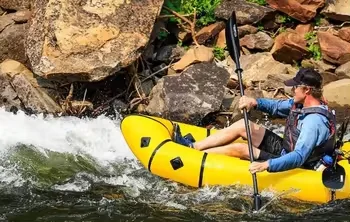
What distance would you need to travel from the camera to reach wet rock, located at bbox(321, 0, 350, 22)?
9.62 m

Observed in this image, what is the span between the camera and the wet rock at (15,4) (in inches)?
384

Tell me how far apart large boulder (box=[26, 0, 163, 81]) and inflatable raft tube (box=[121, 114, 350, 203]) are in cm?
182

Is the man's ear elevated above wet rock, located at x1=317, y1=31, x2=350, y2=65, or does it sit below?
above

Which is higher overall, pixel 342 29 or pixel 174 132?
pixel 342 29

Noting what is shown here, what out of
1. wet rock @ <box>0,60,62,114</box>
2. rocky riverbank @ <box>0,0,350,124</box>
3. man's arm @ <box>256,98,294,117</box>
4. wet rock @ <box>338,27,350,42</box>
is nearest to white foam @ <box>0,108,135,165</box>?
wet rock @ <box>0,60,62,114</box>

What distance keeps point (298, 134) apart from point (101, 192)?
180 cm

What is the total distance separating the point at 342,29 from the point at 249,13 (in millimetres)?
1316

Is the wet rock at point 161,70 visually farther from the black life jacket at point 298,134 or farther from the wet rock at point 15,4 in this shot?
the black life jacket at point 298,134

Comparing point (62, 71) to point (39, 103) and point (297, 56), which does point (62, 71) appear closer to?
point (39, 103)

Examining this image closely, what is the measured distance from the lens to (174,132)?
6.80 meters

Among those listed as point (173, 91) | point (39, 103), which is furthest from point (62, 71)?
point (173, 91)

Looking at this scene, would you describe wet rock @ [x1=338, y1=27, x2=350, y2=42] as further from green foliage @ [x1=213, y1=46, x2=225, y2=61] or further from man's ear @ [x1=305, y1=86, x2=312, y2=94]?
man's ear @ [x1=305, y1=86, x2=312, y2=94]

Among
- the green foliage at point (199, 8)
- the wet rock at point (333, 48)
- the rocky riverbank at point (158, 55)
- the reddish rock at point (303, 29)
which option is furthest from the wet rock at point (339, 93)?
the green foliage at point (199, 8)

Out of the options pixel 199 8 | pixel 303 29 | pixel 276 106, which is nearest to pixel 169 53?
pixel 199 8
